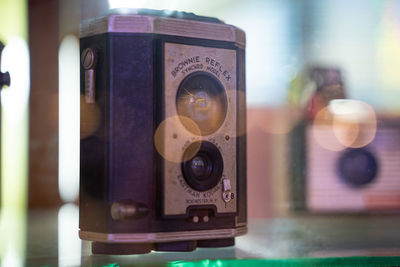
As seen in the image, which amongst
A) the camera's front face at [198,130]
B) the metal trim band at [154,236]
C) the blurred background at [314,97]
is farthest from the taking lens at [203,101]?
the blurred background at [314,97]

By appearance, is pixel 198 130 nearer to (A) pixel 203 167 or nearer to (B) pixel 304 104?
(A) pixel 203 167

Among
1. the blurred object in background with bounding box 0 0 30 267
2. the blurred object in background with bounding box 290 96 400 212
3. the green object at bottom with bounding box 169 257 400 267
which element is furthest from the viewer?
the blurred object in background with bounding box 0 0 30 267

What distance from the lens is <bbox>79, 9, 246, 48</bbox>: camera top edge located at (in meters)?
0.75

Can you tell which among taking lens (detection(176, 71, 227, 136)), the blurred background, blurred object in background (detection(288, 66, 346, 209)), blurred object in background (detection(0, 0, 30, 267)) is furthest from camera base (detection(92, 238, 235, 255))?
blurred object in background (detection(0, 0, 30, 267))

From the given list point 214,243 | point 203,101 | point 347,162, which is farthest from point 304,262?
point 347,162

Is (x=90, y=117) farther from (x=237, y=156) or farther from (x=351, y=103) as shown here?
(x=351, y=103)

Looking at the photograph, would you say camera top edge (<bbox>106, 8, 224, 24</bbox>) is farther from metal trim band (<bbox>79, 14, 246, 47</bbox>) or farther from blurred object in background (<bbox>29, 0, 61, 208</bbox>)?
blurred object in background (<bbox>29, 0, 61, 208</bbox>)

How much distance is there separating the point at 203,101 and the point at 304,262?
0.24 meters

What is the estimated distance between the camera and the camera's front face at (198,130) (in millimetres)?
747

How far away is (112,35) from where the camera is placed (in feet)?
2.44

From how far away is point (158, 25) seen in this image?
75 centimetres

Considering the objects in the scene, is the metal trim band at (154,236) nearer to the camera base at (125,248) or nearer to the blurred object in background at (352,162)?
the camera base at (125,248)

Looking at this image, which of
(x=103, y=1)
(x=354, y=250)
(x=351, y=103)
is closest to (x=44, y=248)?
(x=354, y=250)

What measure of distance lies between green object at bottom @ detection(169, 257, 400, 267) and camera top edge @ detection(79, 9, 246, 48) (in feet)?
0.96
